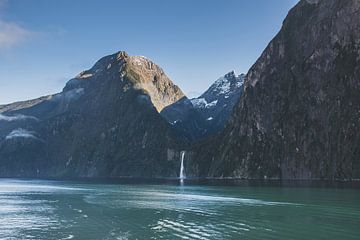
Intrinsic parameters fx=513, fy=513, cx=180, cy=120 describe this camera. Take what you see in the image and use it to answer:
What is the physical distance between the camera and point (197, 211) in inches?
3477

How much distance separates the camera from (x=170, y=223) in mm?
72062

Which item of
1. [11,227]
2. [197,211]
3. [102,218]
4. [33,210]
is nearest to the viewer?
[11,227]

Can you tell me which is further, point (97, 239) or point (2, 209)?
point (2, 209)

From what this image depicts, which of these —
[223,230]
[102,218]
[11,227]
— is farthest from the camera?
[102,218]

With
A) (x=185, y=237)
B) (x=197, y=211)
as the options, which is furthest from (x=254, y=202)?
(x=185, y=237)

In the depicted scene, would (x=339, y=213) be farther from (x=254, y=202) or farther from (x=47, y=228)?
(x=47, y=228)

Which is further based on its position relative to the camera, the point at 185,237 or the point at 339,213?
the point at 339,213

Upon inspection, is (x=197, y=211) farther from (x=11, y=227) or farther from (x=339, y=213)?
(x=11, y=227)

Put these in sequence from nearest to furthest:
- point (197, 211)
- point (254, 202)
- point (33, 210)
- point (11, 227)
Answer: point (11, 227) → point (197, 211) → point (33, 210) → point (254, 202)

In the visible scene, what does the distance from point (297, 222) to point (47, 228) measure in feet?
112

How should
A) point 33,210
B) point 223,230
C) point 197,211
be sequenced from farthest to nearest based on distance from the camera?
1. point 33,210
2. point 197,211
3. point 223,230

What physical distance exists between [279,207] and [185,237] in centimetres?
3728

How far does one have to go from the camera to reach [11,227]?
7006cm

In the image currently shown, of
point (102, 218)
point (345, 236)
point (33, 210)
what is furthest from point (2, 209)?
point (345, 236)
